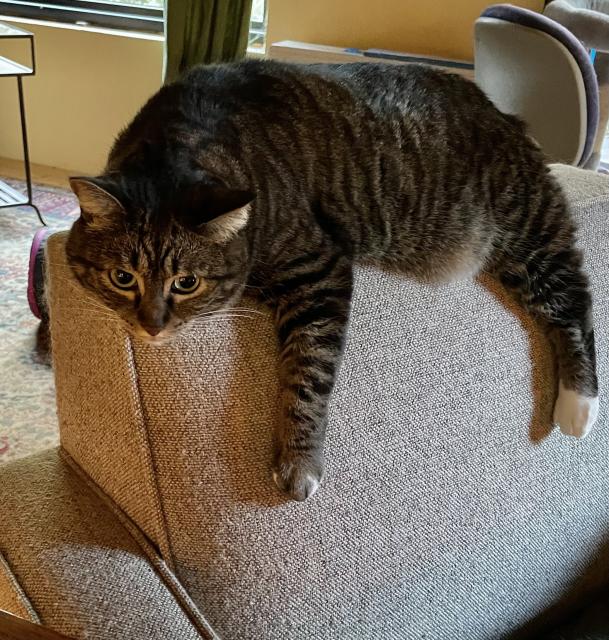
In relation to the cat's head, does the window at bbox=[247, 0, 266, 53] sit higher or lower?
lower

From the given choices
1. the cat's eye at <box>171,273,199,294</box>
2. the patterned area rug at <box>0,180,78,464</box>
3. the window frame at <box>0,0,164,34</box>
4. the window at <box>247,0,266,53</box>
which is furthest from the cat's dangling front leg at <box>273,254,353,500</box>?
the window frame at <box>0,0,164,34</box>

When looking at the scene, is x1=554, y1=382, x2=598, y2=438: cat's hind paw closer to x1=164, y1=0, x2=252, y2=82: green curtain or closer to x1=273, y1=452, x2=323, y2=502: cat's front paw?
x1=273, y1=452, x2=323, y2=502: cat's front paw

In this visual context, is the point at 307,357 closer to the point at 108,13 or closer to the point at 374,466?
the point at 374,466

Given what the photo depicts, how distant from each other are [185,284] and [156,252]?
60 millimetres

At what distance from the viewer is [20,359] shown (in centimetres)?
200

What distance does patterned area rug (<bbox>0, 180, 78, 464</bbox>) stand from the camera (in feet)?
5.65

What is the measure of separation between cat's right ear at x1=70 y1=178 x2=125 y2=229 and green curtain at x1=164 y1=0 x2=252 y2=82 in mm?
1878

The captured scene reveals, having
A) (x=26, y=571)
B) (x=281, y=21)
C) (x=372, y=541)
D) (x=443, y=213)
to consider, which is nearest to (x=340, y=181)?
(x=443, y=213)

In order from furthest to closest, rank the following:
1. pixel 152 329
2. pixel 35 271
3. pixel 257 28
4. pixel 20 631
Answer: pixel 257 28 < pixel 35 271 < pixel 152 329 < pixel 20 631

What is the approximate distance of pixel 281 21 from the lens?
9.37 ft

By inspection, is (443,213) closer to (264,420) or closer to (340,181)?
(340,181)

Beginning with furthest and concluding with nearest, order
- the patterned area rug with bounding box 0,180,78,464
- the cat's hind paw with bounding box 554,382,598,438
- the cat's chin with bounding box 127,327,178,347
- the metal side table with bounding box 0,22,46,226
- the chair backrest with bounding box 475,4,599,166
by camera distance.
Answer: the metal side table with bounding box 0,22,46,226 < the chair backrest with bounding box 475,4,599,166 < the patterned area rug with bounding box 0,180,78,464 < the cat's hind paw with bounding box 554,382,598,438 < the cat's chin with bounding box 127,327,178,347

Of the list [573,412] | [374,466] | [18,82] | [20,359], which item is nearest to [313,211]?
[374,466]

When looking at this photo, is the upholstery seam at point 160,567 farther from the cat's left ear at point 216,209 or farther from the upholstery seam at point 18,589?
the cat's left ear at point 216,209
